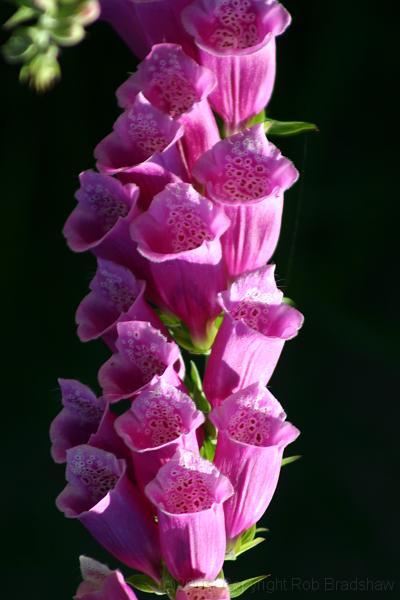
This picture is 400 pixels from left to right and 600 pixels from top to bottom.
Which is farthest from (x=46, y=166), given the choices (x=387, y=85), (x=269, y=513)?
(x=269, y=513)

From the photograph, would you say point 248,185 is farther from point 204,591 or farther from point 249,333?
point 204,591

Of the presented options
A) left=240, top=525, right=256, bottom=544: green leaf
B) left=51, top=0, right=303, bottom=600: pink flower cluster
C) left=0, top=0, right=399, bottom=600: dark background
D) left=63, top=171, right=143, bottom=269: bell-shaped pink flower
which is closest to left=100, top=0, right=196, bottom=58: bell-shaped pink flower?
left=51, top=0, right=303, bottom=600: pink flower cluster

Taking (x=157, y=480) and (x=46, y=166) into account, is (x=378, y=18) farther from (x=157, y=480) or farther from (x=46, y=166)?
(x=157, y=480)

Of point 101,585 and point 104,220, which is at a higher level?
point 104,220

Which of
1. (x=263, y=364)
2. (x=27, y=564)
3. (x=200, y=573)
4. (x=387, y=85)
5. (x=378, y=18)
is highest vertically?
(x=263, y=364)

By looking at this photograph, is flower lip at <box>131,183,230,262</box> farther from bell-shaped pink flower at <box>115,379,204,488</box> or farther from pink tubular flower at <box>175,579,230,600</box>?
pink tubular flower at <box>175,579,230,600</box>

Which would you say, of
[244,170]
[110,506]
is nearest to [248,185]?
[244,170]
